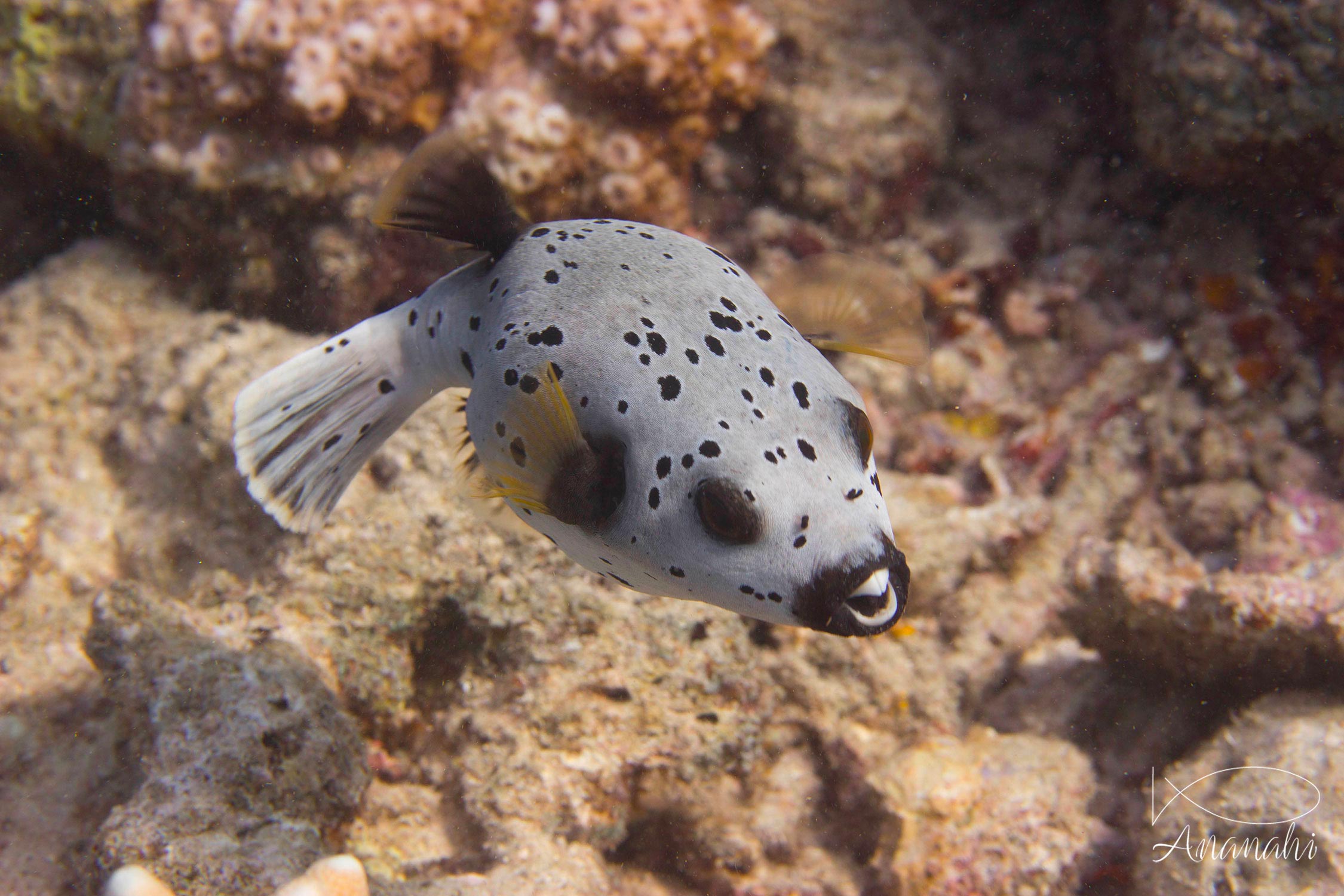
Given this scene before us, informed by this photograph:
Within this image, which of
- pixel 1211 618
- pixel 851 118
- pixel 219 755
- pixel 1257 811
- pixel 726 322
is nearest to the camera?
pixel 726 322

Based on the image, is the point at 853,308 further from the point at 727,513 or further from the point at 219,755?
the point at 219,755

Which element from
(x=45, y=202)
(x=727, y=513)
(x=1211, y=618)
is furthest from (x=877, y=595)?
(x=45, y=202)

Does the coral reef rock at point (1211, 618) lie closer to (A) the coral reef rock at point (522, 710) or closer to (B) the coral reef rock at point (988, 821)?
(A) the coral reef rock at point (522, 710)

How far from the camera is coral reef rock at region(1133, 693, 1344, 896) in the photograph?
289 cm

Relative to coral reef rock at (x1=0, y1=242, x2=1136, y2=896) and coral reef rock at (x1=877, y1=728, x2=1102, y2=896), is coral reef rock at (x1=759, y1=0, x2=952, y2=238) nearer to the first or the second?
coral reef rock at (x1=0, y1=242, x2=1136, y2=896)

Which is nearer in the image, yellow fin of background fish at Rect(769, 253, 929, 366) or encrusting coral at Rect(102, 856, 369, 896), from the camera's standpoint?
encrusting coral at Rect(102, 856, 369, 896)

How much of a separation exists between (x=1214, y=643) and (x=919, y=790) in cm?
160

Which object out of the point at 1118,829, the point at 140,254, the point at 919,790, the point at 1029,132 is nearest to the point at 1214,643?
the point at 1118,829

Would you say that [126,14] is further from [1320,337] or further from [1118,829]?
[1320,337]

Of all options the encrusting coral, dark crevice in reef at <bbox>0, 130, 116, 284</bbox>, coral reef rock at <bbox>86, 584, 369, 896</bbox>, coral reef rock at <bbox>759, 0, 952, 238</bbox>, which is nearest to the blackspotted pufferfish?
coral reef rock at <bbox>86, 584, 369, 896</bbox>

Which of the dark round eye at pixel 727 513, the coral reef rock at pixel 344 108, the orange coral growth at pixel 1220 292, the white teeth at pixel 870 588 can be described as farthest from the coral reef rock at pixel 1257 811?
the coral reef rock at pixel 344 108

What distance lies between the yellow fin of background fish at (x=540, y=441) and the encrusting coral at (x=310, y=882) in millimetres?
1362

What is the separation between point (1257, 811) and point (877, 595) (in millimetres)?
2592

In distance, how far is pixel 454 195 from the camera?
2584 mm
